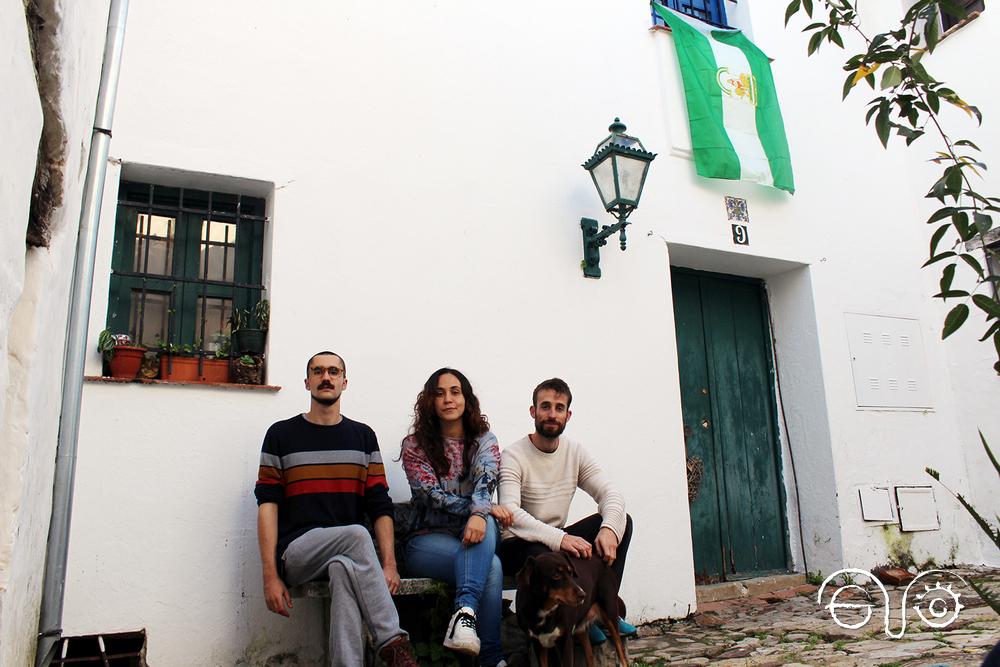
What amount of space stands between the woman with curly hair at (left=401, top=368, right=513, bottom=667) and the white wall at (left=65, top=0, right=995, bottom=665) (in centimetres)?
42

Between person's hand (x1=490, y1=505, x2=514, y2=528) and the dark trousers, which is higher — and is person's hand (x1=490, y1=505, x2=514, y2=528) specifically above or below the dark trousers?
above

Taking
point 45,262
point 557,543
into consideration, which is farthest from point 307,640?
point 45,262

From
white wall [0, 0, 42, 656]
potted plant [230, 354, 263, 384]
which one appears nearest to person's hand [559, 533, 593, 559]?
potted plant [230, 354, 263, 384]

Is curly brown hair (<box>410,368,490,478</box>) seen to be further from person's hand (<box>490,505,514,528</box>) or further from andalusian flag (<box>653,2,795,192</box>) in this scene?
andalusian flag (<box>653,2,795,192</box>)

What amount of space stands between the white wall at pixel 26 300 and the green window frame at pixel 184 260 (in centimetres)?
188

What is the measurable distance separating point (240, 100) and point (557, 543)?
2.71m

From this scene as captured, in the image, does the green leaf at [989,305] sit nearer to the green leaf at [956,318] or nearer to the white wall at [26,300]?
the green leaf at [956,318]

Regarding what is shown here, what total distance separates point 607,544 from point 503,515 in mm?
469

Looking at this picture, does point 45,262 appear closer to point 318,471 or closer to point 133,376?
point 318,471

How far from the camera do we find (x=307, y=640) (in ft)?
11.4

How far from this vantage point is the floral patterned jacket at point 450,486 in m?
3.38

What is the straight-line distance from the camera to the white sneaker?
2.90 m

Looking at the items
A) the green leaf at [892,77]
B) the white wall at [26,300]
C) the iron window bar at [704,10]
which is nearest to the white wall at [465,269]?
the iron window bar at [704,10]

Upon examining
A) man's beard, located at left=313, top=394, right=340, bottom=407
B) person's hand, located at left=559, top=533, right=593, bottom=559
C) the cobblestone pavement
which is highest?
man's beard, located at left=313, top=394, right=340, bottom=407
